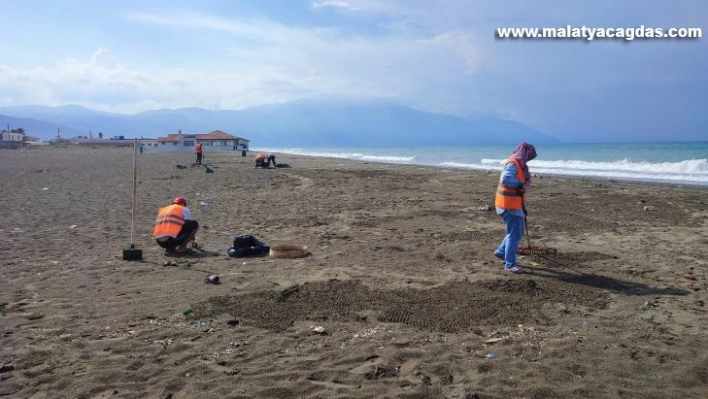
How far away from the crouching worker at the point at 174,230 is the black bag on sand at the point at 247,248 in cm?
80

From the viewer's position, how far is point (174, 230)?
8234 mm

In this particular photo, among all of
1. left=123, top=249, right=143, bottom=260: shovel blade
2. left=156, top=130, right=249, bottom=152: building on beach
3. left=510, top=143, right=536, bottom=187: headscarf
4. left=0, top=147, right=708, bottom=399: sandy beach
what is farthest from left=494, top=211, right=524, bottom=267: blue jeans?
left=156, top=130, right=249, bottom=152: building on beach

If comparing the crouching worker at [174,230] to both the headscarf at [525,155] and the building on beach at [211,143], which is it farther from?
A: the building on beach at [211,143]

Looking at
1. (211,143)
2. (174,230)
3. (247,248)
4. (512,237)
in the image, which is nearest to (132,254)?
(174,230)

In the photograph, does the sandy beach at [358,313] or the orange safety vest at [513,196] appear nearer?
the sandy beach at [358,313]

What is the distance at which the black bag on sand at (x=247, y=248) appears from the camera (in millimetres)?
8062

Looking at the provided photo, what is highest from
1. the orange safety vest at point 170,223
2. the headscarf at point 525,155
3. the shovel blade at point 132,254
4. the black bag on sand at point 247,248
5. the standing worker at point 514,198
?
the headscarf at point 525,155

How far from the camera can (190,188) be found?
60.7 ft

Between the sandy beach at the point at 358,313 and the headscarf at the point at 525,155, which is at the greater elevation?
the headscarf at the point at 525,155

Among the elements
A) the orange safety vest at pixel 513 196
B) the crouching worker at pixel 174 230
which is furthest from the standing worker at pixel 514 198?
the crouching worker at pixel 174 230

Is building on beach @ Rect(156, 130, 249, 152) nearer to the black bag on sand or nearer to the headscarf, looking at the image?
the black bag on sand

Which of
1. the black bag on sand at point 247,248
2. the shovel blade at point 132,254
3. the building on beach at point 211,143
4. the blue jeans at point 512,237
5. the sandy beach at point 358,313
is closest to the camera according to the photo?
the sandy beach at point 358,313

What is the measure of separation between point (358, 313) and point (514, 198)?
3086 mm

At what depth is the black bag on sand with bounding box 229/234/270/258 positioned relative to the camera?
8062 millimetres
